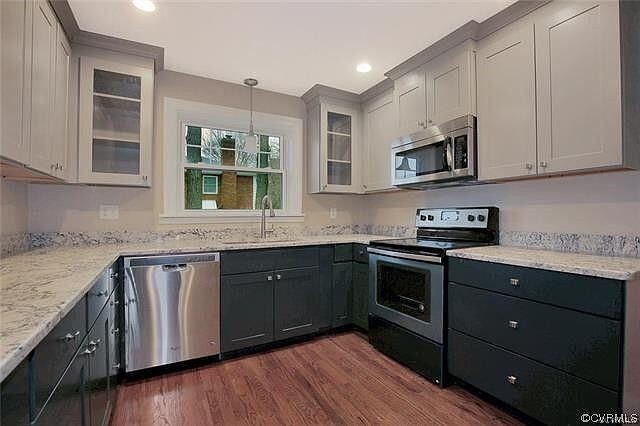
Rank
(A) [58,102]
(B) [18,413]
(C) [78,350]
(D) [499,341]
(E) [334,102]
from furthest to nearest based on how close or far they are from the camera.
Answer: (E) [334,102] → (A) [58,102] → (D) [499,341] → (C) [78,350] → (B) [18,413]

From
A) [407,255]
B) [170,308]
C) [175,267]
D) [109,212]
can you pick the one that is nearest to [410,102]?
[407,255]

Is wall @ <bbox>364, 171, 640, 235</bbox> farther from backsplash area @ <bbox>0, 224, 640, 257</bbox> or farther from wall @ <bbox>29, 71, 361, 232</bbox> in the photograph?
wall @ <bbox>29, 71, 361, 232</bbox>

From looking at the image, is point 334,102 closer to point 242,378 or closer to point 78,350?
point 242,378

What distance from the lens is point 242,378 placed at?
2301 millimetres

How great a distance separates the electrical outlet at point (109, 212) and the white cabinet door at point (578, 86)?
3.13 m

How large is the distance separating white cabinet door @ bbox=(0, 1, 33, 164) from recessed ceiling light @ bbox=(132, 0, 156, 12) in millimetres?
585

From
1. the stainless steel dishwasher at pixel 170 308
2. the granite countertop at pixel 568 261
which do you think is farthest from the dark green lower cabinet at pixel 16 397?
the granite countertop at pixel 568 261

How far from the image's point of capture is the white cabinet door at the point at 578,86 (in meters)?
1.67

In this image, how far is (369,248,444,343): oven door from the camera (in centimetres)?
222

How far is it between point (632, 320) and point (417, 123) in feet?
6.25

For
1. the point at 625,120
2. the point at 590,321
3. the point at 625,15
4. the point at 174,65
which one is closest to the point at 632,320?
the point at 590,321

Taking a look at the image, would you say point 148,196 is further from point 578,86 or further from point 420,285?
point 578,86

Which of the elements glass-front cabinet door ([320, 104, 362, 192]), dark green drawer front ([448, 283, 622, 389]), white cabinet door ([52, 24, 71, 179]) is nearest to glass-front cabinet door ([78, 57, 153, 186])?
white cabinet door ([52, 24, 71, 179])

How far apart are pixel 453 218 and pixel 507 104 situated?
3.21ft
